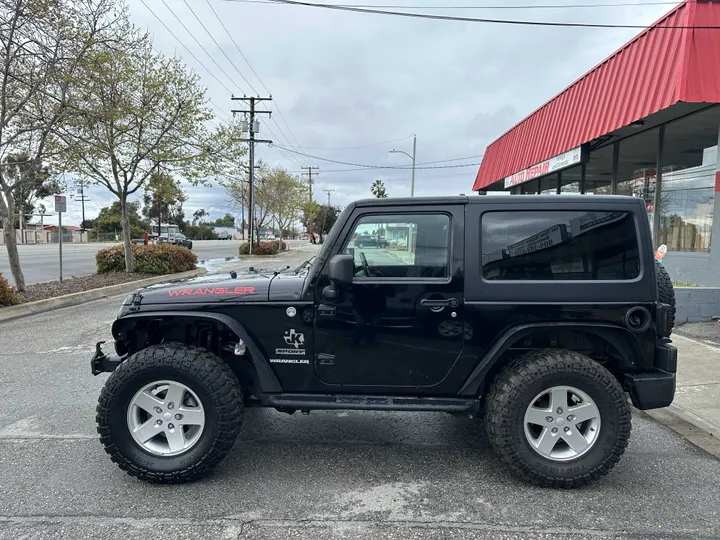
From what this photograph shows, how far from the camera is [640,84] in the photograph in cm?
874

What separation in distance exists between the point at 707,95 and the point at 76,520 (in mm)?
9649

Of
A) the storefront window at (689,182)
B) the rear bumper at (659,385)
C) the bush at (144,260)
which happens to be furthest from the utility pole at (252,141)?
the rear bumper at (659,385)

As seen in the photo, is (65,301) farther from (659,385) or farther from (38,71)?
(659,385)

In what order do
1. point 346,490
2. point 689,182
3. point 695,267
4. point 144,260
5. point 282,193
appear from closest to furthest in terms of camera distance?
1. point 346,490
2. point 695,267
3. point 689,182
4. point 144,260
5. point 282,193

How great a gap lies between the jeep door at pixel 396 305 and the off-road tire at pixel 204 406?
2.19 feet

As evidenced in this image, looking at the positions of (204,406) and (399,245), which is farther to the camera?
(399,245)

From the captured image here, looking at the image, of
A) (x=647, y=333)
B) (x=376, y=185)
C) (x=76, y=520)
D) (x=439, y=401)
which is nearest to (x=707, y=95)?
(x=647, y=333)

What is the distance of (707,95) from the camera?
293 inches

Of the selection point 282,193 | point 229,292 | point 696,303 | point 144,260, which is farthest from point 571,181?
point 282,193

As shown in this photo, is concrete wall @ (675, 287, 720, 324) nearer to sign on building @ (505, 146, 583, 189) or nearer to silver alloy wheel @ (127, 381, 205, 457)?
sign on building @ (505, 146, 583, 189)

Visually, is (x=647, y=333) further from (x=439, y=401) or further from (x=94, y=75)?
(x=94, y=75)

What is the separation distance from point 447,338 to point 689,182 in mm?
10327

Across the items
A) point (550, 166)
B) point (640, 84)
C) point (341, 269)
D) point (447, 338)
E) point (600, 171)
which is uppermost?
point (640, 84)

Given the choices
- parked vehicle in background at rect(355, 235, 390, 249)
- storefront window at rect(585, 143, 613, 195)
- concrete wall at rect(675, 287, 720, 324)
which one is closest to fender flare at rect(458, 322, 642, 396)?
parked vehicle in background at rect(355, 235, 390, 249)
